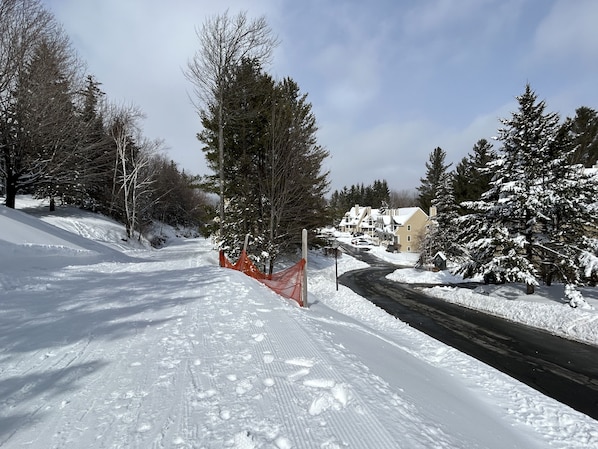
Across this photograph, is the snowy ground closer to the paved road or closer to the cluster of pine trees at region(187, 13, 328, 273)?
the paved road

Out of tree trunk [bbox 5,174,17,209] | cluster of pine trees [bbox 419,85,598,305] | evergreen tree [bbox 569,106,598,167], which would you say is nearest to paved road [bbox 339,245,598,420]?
cluster of pine trees [bbox 419,85,598,305]

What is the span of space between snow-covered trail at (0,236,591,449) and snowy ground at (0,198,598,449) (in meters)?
0.01

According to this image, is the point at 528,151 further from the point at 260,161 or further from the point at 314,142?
the point at 260,161

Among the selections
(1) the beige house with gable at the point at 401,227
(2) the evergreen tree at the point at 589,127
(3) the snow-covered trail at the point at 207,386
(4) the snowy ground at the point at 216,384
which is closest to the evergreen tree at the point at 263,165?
(4) the snowy ground at the point at 216,384

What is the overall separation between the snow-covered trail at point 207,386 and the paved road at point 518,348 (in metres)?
3.02

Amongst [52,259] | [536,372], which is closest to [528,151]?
[536,372]

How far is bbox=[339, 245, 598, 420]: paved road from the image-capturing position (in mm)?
7418

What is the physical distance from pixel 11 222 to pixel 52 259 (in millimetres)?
2590

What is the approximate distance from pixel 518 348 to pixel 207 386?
37.1ft

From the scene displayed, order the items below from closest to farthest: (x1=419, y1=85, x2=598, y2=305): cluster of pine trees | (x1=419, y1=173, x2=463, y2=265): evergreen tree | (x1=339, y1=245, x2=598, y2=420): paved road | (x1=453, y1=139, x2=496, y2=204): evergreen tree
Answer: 1. (x1=339, y1=245, x2=598, y2=420): paved road
2. (x1=419, y1=85, x2=598, y2=305): cluster of pine trees
3. (x1=453, y1=139, x2=496, y2=204): evergreen tree
4. (x1=419, y1=173, x2=463, y2=265): evergreen tree

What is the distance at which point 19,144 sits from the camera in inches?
581

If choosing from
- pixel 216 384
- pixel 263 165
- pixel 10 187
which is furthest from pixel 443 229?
pixel 10 187

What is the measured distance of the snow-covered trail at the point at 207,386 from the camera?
229cm

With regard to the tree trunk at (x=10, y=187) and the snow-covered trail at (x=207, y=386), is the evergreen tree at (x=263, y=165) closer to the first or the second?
the tree trunk at (x=10, y=187)
